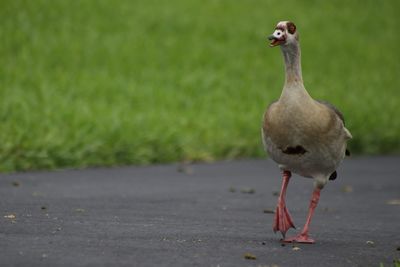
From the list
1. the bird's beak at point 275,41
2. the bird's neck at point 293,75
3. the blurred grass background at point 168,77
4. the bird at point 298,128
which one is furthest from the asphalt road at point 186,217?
the bird's beak at point 275,41

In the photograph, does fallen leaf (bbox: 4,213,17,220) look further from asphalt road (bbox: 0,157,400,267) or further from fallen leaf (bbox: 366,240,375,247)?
fallen leaf (bbox: 366,240,375,247)

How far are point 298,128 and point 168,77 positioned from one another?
39.5 ft

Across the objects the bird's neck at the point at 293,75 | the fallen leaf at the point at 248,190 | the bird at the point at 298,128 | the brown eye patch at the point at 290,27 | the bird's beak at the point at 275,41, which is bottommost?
the fallen leaf at the point at 248,190

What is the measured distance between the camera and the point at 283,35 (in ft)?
22.0

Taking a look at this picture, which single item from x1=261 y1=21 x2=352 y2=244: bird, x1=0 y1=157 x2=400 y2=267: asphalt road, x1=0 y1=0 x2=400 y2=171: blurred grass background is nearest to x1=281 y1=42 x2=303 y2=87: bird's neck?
x1=261 y1=21 x2=352 y2=244: bird

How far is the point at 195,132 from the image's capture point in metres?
15.1

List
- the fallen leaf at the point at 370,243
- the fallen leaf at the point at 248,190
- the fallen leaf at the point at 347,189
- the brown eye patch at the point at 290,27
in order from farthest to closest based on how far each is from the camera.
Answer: the fallen leaf at the point at 347,189
the fallen leaf at the point at 248,190
the fallen leaf at the point at 370,243
the brown eye patch at the point at 290,27

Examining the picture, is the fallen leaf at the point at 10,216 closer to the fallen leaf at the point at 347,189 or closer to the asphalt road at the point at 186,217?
the asphalt road at the point at 186,217

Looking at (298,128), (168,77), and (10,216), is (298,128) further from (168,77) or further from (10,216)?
(168,77)

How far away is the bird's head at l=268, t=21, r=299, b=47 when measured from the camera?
21.9 feet

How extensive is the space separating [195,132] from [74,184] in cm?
475

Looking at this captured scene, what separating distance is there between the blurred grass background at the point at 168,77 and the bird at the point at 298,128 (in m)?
5.62

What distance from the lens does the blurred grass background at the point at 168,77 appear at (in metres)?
13.6

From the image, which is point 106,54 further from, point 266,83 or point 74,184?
point 74,184
